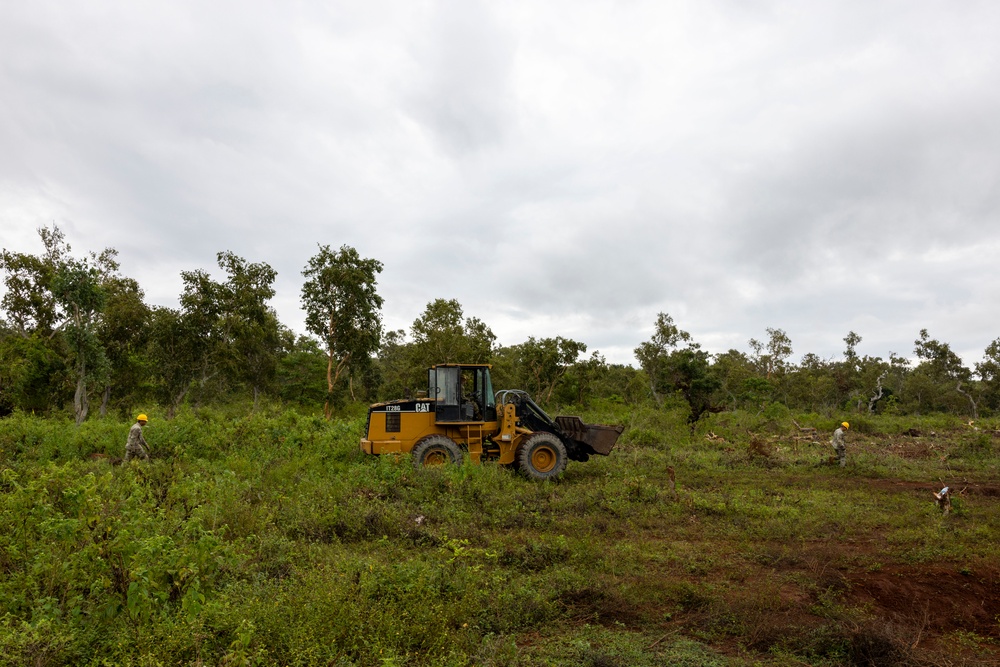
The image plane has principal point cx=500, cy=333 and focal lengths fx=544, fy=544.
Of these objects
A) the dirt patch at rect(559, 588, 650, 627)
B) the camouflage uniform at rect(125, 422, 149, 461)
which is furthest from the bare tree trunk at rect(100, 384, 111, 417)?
the dirt patch at rect(559, 588, 650, 627)

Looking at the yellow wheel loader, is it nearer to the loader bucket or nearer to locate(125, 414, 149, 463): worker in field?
the loader bucket

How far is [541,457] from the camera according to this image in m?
12.1

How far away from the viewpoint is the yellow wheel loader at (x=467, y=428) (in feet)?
38.2

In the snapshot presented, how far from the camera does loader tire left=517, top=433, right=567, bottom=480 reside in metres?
11.7

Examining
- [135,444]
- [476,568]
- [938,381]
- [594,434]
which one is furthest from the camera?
[938,381]

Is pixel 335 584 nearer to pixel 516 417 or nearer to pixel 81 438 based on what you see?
pixel 516 417

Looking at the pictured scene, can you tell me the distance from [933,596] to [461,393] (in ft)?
27.4

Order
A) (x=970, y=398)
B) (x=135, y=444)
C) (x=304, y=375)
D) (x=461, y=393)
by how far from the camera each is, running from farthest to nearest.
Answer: (x=970, y=398) < (x=304, y=375) < (x=461, y=393) < (x=135, y=444)

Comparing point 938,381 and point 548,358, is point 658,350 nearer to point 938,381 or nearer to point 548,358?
point 548,358

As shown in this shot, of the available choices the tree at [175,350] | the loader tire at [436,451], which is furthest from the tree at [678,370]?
the tree at [175,350]

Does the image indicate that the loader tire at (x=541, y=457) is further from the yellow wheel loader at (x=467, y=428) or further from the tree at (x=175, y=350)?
the tree at (x=175, y=350)

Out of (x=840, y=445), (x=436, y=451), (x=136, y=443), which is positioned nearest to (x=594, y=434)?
(x=436, y=451)

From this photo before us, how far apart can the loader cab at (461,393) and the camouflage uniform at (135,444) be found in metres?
5.88

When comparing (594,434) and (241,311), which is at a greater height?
(241,311)
